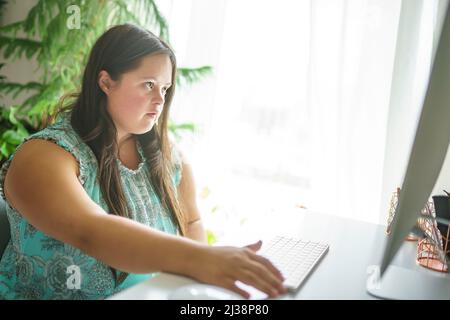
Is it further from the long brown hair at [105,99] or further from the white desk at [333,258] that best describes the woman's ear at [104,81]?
the white desk at [333,258]

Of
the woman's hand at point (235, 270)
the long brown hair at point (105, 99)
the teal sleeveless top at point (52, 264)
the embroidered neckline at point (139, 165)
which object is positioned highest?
the long brown hair at point (105, 99)

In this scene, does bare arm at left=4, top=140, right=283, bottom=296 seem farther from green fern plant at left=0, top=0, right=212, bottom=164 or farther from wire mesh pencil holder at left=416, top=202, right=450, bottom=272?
green fern plant at left=0, top=0, right=212, bottom=164

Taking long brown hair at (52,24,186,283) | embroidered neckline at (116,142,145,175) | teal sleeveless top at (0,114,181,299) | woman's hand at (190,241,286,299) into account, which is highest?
long brown hair at (52,24,186,283)

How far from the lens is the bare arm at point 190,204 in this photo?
123 centimetres

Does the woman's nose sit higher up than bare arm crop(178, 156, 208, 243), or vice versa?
the woman's nose

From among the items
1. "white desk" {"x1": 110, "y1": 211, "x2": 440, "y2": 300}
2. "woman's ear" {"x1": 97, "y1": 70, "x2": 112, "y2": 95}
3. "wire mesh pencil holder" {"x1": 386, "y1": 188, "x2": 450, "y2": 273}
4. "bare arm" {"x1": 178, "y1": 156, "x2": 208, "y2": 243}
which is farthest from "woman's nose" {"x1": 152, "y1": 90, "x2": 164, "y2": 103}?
"wire mesh pencil holder" {"x1": 386, "y1": 188, "x2": 450, "y2": 273}

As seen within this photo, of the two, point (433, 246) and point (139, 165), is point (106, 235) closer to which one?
point (139, 165)

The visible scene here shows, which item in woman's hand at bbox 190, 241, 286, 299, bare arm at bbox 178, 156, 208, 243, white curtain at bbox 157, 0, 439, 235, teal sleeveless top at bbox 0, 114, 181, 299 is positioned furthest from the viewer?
white curtain at bbox 157, 0, 439, 235

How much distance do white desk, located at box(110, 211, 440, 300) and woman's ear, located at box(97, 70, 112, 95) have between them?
0.50 meters

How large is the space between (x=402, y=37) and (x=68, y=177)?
44.5 inches

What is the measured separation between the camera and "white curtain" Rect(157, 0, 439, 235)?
1482mm

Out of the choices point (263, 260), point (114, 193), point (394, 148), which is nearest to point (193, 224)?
point (114, 193)

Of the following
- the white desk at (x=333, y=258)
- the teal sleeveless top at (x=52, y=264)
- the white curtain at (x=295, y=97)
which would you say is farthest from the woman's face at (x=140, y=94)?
the white curtain at (x=295, y=97)
